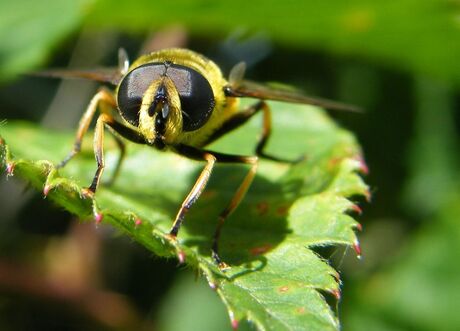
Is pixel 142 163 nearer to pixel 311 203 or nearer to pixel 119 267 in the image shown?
pixel 311 203

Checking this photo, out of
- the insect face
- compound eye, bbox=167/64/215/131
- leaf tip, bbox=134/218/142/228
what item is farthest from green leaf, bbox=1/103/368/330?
compound eye, bbox=167/64/215/131

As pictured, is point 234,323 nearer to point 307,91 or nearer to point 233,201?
point 233,201

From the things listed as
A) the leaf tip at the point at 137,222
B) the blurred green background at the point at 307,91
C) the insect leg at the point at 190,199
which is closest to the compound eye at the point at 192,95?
the insect leg at the point at 190,199

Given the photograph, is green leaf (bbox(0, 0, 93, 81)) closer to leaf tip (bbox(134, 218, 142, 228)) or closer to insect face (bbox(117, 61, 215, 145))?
insect face (bbox(117, 61, 215, 145))

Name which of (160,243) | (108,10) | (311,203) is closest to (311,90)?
(108,10)

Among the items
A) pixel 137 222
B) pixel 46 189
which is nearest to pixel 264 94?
pixel 137 222

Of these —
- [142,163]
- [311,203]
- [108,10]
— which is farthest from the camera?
[108,10]
